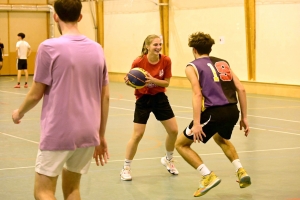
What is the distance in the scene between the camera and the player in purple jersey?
20.1 feet

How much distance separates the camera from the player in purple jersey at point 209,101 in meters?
6.12

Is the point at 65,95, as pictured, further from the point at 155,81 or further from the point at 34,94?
the point at 155,81

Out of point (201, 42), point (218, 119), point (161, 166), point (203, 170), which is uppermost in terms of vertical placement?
point (201, 42)

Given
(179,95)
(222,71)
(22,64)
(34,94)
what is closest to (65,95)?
(34,94)

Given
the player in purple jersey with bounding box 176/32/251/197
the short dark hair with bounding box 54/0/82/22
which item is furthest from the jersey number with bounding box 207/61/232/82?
the short dark hair with bounding box 54/0/82/22

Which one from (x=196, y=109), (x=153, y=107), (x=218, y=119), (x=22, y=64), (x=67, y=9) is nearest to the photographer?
(x=67, y=9)

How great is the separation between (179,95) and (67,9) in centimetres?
1472

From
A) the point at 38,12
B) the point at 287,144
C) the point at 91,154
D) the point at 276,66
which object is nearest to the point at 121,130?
the point at 287,144

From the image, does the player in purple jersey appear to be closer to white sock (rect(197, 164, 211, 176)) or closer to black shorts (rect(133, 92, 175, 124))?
white sock (rect(197, 164, 211, 176))

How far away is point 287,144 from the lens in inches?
380

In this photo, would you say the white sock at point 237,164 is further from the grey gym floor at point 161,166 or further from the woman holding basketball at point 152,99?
the woman holding basketball at point 152,99

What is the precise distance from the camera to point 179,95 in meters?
18.5

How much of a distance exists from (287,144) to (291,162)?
1.45 m

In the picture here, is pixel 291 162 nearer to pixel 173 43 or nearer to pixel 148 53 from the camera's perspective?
pixel 148 53
